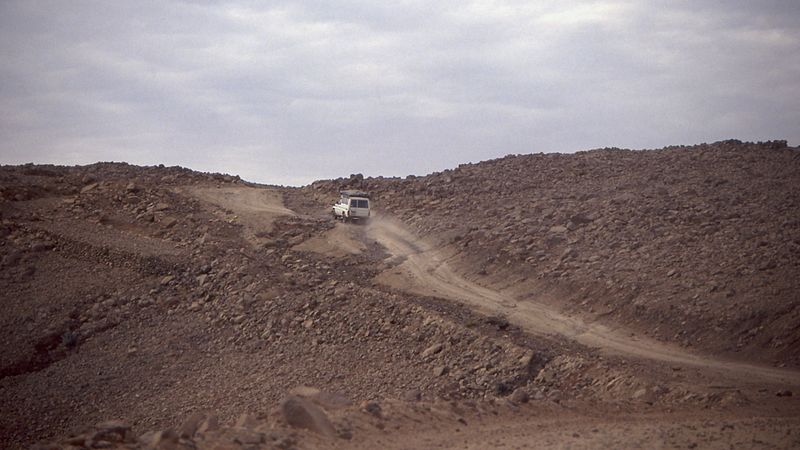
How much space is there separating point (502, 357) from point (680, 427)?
5731 mm

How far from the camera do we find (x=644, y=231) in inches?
951

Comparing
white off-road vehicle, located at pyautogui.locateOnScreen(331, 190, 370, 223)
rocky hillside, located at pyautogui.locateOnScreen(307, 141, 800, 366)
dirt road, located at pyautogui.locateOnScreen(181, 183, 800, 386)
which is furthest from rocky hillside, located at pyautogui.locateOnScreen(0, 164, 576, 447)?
rocky hillside, located at pyautogui.locateOnScreen(307, 141, 800, 366)

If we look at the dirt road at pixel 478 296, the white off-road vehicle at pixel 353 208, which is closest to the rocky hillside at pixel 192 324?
the dirt road at pixel 478 296

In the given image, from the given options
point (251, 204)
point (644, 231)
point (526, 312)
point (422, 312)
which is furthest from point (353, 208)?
point (644, 231)

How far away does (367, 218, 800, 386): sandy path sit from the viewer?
53.5 ft

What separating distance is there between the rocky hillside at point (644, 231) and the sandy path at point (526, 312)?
64 cm

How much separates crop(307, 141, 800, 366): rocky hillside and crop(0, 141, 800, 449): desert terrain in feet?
0.28

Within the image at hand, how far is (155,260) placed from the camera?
84.7 feet

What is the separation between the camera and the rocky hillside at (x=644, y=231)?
1845cm

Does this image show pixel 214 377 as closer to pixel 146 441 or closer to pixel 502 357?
pixel 502 357

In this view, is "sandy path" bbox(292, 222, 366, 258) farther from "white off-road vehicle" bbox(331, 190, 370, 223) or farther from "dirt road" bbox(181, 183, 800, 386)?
"white off-road vehicle" bbox(331, 190, 370, 223)

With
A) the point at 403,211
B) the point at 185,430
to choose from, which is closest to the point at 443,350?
the point at 185,430

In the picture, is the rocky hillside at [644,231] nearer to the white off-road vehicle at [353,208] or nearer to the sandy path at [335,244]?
the white off-road vehicle at [353,208]

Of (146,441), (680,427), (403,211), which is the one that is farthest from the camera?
(403,211)
